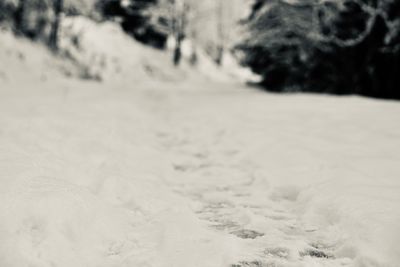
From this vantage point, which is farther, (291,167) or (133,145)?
(133,145)

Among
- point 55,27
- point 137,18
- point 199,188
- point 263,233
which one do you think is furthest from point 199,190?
point 137,18

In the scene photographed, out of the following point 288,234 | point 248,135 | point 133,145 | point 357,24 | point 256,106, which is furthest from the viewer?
point 357,24

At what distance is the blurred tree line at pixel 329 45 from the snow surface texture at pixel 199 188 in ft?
10.0

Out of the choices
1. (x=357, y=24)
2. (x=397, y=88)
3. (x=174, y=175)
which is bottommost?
(x=174, y=175)

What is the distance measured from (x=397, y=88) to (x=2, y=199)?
345 inches

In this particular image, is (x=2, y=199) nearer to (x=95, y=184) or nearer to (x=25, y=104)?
(x=95, y=184)

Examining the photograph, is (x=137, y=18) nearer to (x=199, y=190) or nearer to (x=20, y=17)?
(x=20, y=17)

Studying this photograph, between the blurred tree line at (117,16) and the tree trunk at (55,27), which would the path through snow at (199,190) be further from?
the tree trunk at (55,27)

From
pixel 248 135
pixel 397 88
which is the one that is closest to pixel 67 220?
pixel 248 135

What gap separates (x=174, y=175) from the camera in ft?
12.8

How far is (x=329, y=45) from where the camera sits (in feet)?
33.5

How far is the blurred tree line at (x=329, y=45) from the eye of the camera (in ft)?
28.6

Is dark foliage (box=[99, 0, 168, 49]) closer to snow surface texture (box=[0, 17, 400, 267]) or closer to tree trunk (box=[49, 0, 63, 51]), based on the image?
tree trunk (box=[49, 0, 63, 51])

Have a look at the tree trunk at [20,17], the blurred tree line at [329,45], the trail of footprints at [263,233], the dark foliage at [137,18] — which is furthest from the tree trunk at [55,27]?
the trail of footprints at [263,233]
